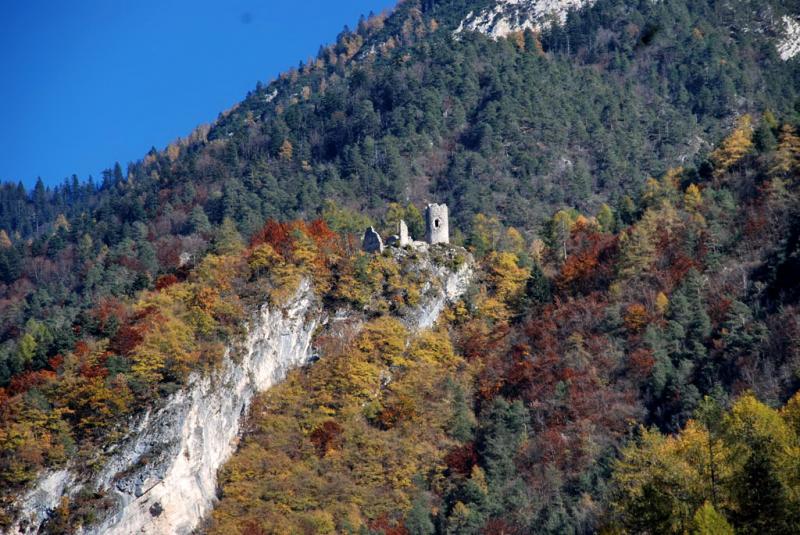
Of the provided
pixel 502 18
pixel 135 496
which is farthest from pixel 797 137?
pixel 502 18

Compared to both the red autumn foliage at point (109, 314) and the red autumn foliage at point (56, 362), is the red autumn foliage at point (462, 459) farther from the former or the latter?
the red autumn foliage at point (56, 362)

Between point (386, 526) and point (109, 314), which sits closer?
point (386, 526)

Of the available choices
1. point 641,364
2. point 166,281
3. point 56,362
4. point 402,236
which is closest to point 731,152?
point 402,236

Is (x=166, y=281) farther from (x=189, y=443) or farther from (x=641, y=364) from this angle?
(x=641, y=364)

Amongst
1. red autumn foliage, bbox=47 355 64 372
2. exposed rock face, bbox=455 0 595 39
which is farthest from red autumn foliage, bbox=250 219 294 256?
exposed rock face, bbox=455 0 595 39

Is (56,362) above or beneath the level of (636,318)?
above
